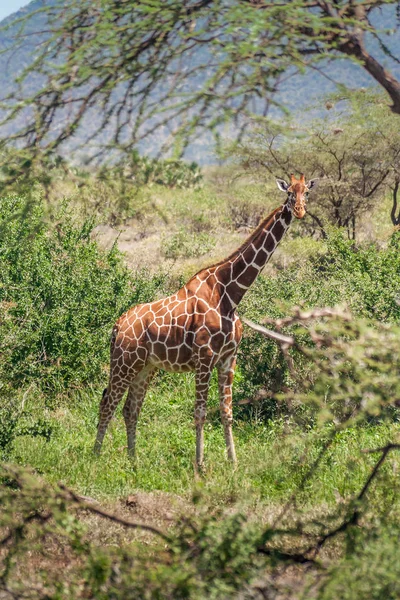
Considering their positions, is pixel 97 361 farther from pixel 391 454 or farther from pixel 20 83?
pixel 20 83

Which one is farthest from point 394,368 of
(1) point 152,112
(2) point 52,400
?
(2) point 52,400

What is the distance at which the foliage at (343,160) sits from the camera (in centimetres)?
2441

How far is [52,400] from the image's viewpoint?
11.1m

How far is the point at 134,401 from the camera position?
367 inches

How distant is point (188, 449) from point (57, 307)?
3.76 meters

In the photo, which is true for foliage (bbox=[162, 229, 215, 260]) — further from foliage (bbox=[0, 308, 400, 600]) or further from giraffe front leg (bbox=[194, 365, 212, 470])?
foliage (bbox=[0, 308, 400, 600])

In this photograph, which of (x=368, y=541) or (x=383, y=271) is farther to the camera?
(x=383, y=271)

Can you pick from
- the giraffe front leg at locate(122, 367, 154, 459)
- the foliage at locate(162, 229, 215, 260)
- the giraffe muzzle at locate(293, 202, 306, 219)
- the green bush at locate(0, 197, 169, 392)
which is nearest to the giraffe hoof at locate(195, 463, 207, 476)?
the giraffe front leg at locate(122, 367, 154, 459)

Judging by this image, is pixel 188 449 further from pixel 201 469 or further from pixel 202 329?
pixel 202 329

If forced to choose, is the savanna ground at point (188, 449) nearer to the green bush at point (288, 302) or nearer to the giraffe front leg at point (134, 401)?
the green bush at point (288, 302)

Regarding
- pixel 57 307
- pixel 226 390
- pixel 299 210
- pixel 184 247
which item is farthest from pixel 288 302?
pixel 184 247

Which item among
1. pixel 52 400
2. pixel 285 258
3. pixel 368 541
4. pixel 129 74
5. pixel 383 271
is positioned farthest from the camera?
pixel 285 258

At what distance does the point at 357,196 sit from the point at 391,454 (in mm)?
17246

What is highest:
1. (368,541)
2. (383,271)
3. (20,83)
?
(20,83)
